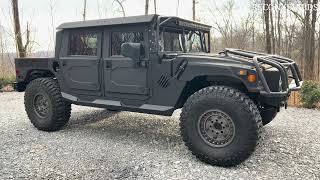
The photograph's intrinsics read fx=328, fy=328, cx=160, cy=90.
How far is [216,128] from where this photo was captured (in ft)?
13.5

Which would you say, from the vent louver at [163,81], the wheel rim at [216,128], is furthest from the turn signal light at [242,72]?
the vent louver at [163,81]

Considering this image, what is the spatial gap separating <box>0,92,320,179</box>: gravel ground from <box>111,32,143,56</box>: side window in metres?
1.46

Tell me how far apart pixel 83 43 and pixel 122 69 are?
99 cm

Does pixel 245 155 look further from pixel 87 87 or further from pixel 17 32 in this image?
pixel 17 32

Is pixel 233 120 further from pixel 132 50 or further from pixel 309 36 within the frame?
pixel 309 36

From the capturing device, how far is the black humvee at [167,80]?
156 inches

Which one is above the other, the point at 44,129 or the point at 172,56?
the point at 172,56

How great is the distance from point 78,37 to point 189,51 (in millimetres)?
1863

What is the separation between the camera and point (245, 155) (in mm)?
3938

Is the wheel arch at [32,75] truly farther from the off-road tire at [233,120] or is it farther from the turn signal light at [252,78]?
the turn signal light at [252,78]

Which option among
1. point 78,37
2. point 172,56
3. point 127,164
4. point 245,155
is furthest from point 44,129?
point 245,155

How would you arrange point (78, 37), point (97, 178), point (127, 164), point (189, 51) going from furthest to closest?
point (78, 37) → point (189, 51) → point (127, 164) → point (97, 178)

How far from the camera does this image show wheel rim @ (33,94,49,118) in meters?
5.84

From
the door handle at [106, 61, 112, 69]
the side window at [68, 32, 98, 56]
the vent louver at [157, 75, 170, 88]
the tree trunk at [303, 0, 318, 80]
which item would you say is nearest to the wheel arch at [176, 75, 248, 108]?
the vent louver at [157, 75, 170, 88]
